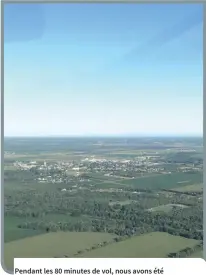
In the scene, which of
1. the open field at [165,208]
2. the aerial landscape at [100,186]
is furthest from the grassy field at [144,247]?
the open field at [165,208]

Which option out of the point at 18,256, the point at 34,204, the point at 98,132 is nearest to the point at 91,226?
the point at 34,204

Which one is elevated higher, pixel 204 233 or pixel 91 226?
pixel 204 233

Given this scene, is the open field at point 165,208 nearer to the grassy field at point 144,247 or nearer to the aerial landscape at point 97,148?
the aerial landscape at point 97,148

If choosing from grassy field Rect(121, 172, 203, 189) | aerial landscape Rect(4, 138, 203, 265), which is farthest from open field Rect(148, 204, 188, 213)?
grassy field Rect(121, 172, 203, 189)

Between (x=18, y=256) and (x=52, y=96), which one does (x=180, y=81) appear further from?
(x=18, y=256)

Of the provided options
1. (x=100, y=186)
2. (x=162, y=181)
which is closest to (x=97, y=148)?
(x=100, y=186)

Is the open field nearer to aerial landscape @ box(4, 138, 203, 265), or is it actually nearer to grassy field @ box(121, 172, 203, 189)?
aerial landscape @ box(4, 138, 203, 265)

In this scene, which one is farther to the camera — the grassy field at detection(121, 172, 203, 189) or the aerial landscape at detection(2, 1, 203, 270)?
the grassy field at detection(121, 172, 203, 189)

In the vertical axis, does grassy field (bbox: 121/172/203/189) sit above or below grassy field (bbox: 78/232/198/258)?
above
